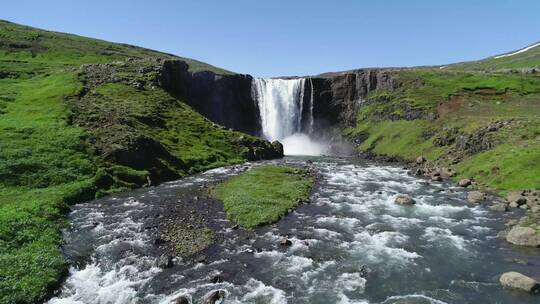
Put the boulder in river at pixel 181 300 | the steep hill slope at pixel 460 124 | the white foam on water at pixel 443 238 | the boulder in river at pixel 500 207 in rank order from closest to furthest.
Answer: the boulder in river at pixel 181 300
the white foam on water at pixel 443 238
the boulder in river at pixel 500 207
the steep hill slope at pixel 460 124

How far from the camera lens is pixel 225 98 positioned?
443 feet

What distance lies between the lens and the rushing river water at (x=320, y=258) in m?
25.8

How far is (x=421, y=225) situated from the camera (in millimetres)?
39875

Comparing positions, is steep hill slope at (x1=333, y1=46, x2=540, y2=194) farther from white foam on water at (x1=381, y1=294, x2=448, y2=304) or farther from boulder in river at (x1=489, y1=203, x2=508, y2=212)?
white foam on water at (x1=381, y1=294, x2=448, y2=304)

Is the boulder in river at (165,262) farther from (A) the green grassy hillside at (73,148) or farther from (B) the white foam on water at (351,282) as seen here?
(B) the white foam on water at (351,282)

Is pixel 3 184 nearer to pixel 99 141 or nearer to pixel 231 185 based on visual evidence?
pixel 99 141

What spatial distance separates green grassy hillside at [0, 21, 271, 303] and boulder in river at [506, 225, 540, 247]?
3580 centimetres

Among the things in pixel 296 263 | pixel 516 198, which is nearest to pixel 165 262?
pixel 296 263

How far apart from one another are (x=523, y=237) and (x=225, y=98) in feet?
363

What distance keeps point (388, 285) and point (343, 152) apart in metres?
90.1

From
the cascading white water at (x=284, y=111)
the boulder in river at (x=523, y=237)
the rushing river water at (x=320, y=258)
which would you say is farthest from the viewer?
the cascading white water at (x=284, y=111)

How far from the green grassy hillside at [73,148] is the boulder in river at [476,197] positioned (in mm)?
42411

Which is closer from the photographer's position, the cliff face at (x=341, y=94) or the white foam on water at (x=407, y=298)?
the white foam on water at (x=407, y=298)

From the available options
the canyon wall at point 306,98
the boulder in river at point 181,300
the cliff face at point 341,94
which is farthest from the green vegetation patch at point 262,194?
the cliff face at point 341,94
